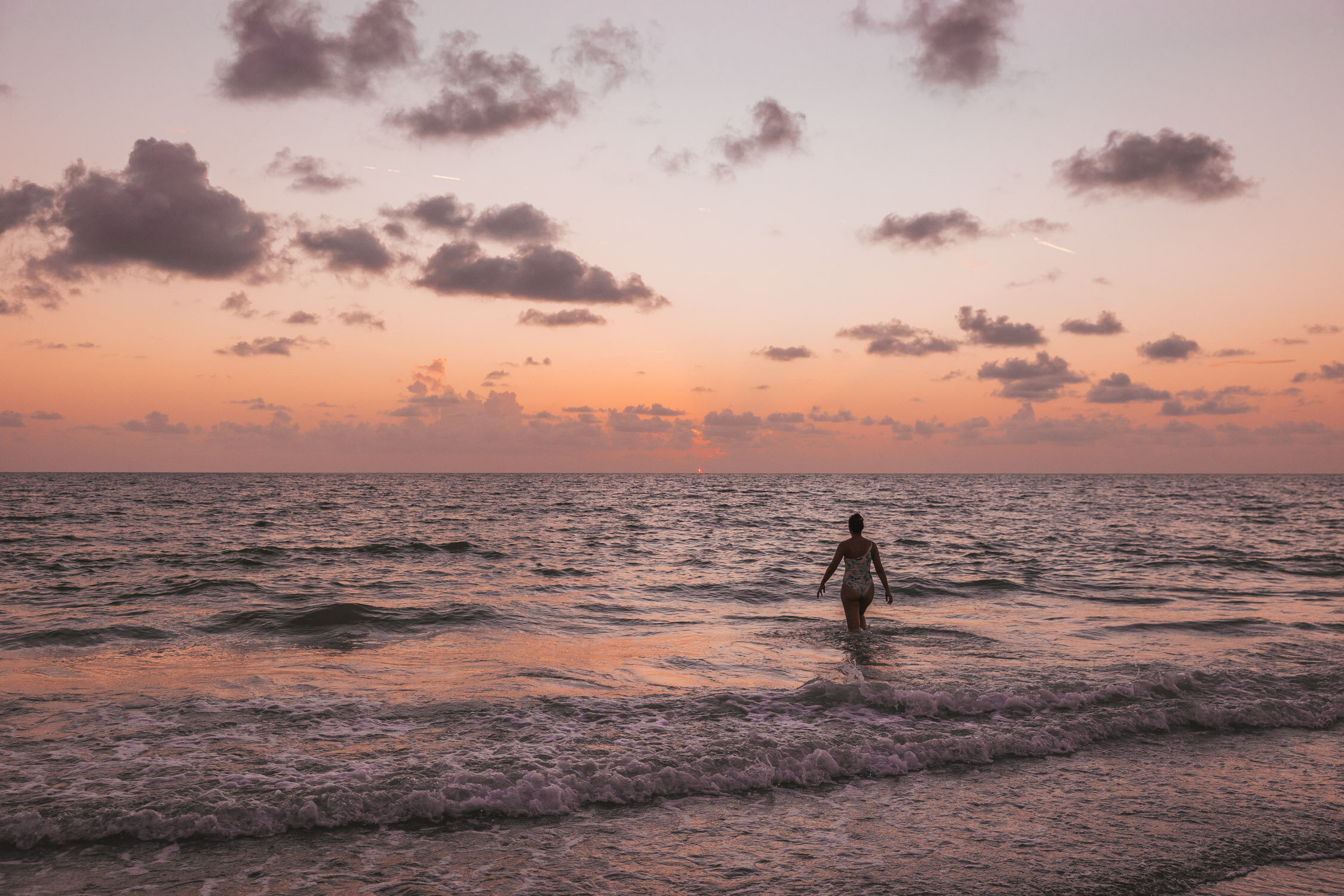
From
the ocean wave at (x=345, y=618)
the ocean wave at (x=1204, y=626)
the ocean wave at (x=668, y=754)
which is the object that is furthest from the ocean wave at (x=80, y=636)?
the ocean wave at (x=1204, y=626)

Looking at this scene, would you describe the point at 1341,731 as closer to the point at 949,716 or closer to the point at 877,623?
the point at 949,716

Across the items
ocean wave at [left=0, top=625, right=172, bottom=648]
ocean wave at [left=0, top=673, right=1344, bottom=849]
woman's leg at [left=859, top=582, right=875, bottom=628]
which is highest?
woman's leg at [left=859, top=582, right=875, bottom=628]

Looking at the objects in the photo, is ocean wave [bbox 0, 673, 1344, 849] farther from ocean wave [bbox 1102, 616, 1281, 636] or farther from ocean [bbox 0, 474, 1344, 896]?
ocean wave [bbox 1102, 616, 1281, 636]

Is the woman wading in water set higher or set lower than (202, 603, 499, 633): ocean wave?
higher

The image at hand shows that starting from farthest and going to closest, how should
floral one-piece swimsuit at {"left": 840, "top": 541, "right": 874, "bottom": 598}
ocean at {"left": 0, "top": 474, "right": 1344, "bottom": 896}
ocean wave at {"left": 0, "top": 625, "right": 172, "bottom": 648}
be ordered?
1. floral one-piece swimsuit at {"left": 840, "top": 541, "right": 874, "bottom": 598}
2. ocean wave at {"left": 0, "top": 625, "right": 172, "bottom": 648}
3. ocean at {"left": 0, "top": 474, "right": 1344, "bottom": 896}

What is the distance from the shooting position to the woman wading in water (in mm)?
15000

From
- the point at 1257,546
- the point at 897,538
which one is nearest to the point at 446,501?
the point at 897,538

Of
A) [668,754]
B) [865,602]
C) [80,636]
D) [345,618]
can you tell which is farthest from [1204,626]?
[80,636]

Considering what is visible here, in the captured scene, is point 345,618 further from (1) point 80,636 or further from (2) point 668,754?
(2) point 668,754

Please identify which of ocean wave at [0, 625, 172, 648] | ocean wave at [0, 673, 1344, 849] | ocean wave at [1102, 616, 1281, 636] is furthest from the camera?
ocean wave at [1102, 616, 1281, 636]

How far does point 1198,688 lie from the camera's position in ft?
34.6

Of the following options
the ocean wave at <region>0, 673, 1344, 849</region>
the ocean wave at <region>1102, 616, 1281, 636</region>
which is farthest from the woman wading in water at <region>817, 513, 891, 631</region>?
the ocean wave at <region>1102, 616, 1281, 636</region>

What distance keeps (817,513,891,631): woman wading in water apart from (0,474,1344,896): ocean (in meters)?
0.93

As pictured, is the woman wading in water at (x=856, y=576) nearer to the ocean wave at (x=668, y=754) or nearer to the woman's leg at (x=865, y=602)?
the woman's leg at (x=865, y=602)
